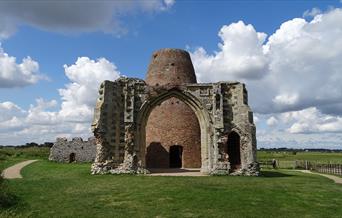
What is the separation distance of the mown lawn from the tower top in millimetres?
13253

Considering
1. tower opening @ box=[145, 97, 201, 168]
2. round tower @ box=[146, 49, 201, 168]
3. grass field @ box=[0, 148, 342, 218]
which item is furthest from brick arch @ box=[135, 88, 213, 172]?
grass field @ box=[0, 148, 342, 218]

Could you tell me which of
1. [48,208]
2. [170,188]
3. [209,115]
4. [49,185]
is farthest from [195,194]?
[209,115]

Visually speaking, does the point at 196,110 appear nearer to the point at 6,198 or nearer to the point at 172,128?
the point at 172,128

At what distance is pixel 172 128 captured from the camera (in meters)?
24.7

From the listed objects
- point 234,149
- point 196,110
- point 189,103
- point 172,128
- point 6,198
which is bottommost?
point 6,198

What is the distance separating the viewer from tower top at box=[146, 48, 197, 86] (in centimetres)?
2556

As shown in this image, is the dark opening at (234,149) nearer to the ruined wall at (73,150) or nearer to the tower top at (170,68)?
the tower top at (170,68)

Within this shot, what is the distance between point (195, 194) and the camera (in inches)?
430

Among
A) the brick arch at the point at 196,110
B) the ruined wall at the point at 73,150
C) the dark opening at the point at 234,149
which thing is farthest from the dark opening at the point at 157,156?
the ruined wall at the point at 73,150

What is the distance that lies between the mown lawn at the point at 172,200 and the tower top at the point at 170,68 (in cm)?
1325

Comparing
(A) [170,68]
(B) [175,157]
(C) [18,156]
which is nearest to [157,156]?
(B) [175,157]

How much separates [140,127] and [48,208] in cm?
1039

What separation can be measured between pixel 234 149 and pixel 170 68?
9.22m

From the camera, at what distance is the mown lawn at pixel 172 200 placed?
341 inches
